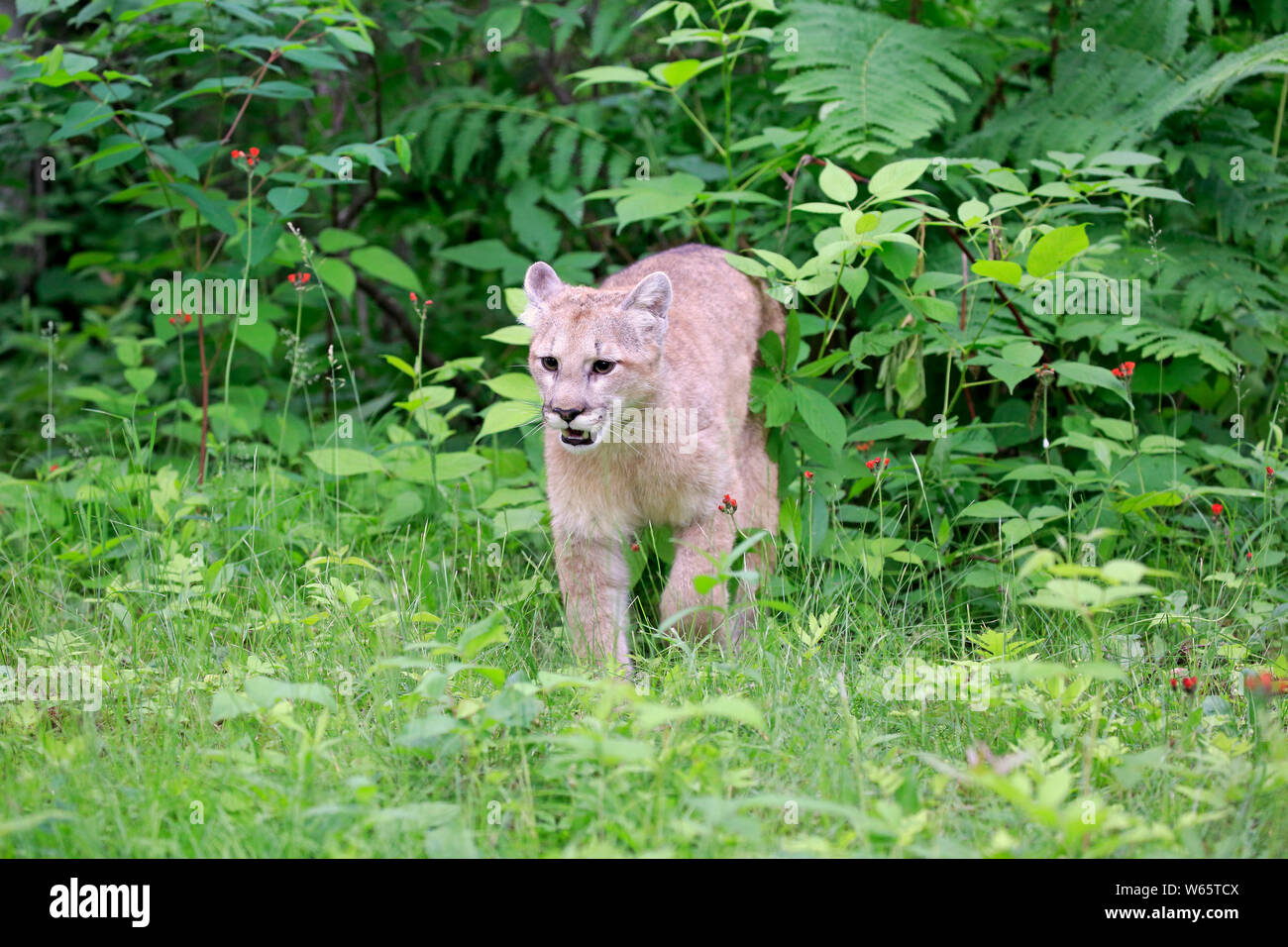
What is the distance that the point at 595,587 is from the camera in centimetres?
500

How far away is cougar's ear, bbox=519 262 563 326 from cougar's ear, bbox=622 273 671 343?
1.60ft

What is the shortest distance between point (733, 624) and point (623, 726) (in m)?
1.50

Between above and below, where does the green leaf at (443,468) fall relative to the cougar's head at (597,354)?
below

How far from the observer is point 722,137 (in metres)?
7.12

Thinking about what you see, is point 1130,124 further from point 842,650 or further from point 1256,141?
point 842,650

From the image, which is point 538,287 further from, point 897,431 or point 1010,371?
point 1010,371

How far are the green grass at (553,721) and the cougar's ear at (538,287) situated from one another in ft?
3.98

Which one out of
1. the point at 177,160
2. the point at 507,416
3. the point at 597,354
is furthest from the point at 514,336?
the point at 177,160

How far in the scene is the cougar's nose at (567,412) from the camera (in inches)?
182

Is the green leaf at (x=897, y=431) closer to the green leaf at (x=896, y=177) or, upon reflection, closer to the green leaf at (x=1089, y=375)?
the green leaf at (x=1089, y=375)

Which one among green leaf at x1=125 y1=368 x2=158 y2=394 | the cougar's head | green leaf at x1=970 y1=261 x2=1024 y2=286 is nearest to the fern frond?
green leaf at x1=970 y1=261 x2=1024 y2=286

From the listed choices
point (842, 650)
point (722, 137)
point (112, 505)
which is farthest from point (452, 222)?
point (842, 650)

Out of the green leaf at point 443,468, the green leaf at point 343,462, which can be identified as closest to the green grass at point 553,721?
the green leaf at point 343,462

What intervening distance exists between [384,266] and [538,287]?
221 centimetres
